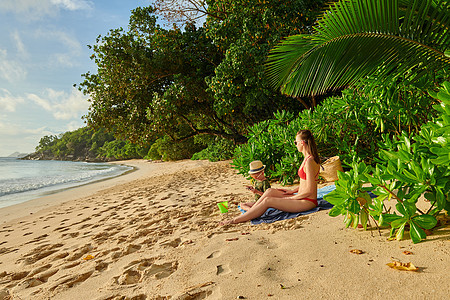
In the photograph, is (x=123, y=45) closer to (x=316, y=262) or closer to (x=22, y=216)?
(x=22, y=216)

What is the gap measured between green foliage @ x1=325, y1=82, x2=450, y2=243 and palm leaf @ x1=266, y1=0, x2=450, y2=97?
1244 mm

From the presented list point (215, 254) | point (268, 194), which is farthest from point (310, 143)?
point (215, 254)

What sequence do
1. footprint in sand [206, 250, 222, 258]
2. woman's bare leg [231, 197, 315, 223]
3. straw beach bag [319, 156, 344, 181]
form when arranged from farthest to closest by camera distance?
straw beach bag [319, 156, 344, 181]
woman's bare leg [231, 197, 315, 223]
footprint in sand [206, 250, 222, 258]

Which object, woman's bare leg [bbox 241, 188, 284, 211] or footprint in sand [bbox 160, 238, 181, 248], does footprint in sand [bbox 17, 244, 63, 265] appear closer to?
footprint in sand [bbox 160, 238, 181, 248]

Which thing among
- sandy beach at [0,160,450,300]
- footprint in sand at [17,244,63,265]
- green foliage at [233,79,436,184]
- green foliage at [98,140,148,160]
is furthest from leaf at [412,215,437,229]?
green foliage at [98,140,148,160]

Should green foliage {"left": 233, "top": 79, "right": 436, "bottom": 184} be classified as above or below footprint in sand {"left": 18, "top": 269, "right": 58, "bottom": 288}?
above

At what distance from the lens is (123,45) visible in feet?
35.4

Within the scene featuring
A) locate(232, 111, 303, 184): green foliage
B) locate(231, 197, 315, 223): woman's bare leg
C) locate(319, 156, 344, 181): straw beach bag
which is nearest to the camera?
locate(231, 197, 315, 223): woman's bare leg

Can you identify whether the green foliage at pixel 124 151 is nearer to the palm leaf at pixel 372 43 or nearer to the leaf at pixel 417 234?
the palm leaf at pixel 372 43

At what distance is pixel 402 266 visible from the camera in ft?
5.18

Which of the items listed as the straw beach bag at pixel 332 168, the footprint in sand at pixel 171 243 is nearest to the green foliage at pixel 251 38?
the straw beach bag at pixel 332 168

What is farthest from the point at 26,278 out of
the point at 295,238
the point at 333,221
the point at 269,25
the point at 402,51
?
the point at 269,25

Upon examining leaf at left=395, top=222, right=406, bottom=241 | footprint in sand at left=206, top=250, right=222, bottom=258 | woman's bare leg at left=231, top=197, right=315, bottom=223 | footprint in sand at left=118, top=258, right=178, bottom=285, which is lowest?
footprint in sand at left=118, top=258, right=178, bottom=285

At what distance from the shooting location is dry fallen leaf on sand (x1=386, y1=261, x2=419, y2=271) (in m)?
1.53
